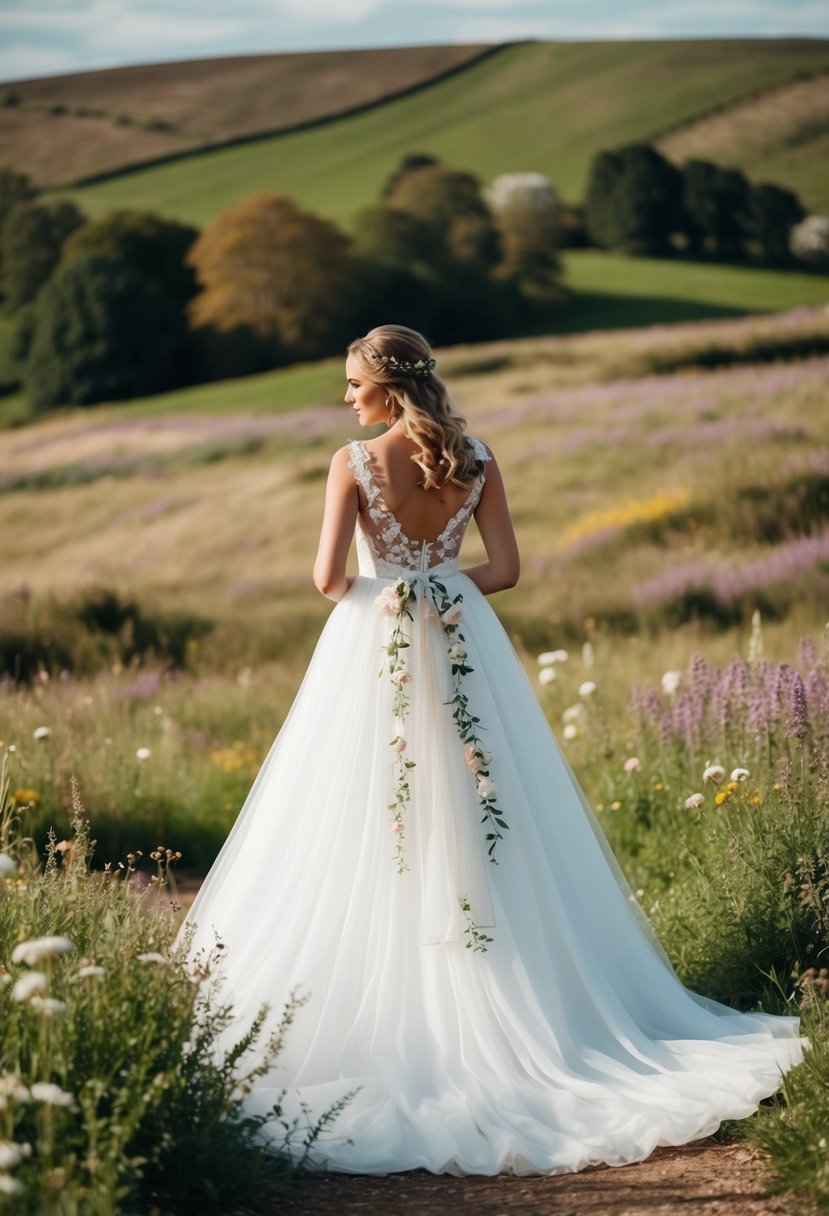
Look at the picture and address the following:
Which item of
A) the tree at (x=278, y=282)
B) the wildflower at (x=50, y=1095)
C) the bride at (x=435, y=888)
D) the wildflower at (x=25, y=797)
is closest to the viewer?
the wildflower at (x=50, y=1095)

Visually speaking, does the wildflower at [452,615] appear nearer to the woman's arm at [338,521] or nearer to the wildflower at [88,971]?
the woman's arm at [338,521]

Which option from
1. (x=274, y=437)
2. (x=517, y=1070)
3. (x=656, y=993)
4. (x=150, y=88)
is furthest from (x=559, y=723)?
(x=150, y=88)

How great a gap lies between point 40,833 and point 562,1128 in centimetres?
334

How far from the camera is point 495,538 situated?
4180 mm

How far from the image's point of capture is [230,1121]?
2973mm

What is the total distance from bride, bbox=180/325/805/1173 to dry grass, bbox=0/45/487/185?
40.9 ft

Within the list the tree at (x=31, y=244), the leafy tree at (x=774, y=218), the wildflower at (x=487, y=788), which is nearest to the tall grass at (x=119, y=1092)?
the wildflower at (x=487, y=788)

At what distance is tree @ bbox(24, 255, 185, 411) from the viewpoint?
48.3ft

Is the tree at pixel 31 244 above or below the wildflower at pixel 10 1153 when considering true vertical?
above

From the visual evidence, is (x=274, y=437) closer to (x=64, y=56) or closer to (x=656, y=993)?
(x=64, y=56)

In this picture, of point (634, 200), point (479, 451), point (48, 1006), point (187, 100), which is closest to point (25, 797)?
point (479, 451)

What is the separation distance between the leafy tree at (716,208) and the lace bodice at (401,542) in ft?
36.8

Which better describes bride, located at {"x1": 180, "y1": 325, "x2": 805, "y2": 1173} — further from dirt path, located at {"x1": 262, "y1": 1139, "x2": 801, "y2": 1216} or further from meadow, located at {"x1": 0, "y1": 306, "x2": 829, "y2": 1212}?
meadow, located at {"x1": 0, "y1": 306, "x2": 829, "y2": 1212}

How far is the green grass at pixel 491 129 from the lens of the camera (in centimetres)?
1479
